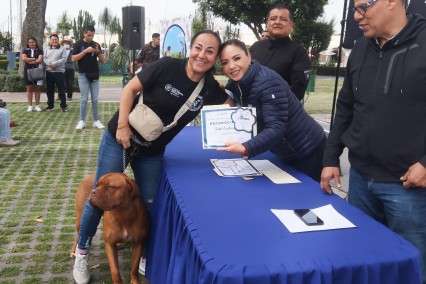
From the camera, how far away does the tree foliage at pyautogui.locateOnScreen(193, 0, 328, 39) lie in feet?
95.9

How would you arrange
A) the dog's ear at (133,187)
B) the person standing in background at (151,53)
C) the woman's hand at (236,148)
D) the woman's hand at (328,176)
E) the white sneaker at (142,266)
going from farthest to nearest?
the person standing in background at (151,53) → the white sneaker at (142,266) → the dog's ear at (133,187) → the woman's hand at (236,148) → the woman's hand at (328,176)

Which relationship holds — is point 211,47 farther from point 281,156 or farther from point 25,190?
point 25,190

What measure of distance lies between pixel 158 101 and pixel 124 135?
0.96ft

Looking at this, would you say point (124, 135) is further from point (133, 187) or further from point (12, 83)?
point (12, 83)

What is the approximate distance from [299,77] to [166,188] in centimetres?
190

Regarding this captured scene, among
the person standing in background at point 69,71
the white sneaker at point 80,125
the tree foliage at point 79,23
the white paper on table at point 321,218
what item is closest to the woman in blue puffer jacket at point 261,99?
the white paper on table at point 321,218

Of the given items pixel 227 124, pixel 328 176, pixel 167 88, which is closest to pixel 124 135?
pixel 167 88

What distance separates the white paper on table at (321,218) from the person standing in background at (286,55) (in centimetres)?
207

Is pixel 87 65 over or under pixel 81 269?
over

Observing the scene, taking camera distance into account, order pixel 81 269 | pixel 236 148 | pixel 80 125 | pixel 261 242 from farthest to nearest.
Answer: pixel 80 125 < pixel 81 269 < pixel 236 148 < pixel 261 242

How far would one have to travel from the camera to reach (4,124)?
21.7ft

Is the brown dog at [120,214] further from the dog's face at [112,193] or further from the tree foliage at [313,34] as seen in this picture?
the tree foliage at [313,34]

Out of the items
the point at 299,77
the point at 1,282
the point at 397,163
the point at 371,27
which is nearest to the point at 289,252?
the point at 397,163

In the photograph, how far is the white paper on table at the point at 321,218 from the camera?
1.71 m
